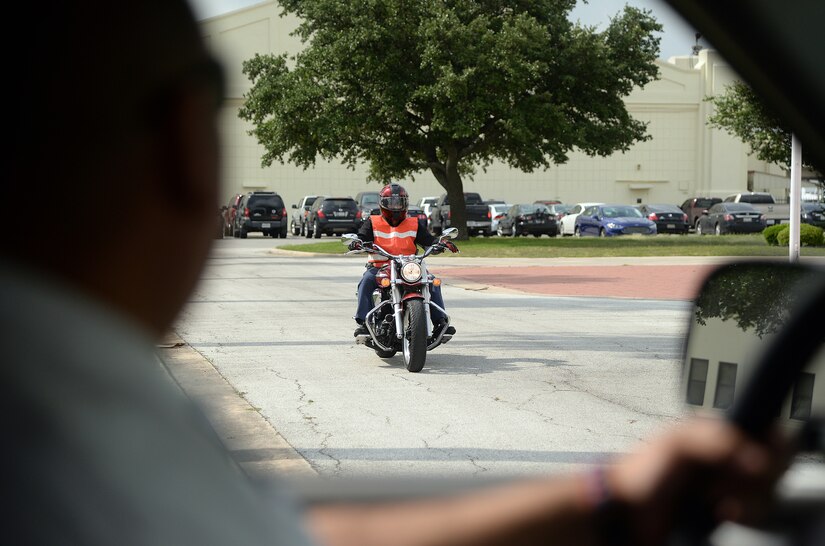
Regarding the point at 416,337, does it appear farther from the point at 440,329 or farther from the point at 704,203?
the point at 704,203

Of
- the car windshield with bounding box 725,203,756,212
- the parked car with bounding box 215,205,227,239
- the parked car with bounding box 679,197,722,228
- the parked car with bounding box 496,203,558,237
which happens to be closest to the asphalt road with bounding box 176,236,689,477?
the parked car with bounding box 215,205,227,239

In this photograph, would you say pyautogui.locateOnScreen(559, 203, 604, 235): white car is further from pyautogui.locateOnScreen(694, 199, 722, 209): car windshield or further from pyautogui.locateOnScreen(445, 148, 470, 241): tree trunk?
pyautogui.locateOnScreen(445, 148, 470, 241): tree trunk

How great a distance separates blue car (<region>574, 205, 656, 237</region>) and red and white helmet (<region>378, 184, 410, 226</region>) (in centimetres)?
3732

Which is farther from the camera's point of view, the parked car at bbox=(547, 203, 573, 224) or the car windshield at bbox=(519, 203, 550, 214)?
the parked car at bbox=(547, 203, 573, 224)

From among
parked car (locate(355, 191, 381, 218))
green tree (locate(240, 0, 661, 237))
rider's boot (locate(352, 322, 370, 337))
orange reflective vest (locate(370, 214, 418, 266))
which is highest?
green tree (locate(240, 0, 661, 237))

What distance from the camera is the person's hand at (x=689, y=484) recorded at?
0.99 meters

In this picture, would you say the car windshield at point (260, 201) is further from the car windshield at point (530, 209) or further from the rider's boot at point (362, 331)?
the car windshield at point (530, 209)

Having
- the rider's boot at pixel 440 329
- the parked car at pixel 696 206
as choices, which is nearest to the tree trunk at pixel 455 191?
the parked car at pixel 696 206

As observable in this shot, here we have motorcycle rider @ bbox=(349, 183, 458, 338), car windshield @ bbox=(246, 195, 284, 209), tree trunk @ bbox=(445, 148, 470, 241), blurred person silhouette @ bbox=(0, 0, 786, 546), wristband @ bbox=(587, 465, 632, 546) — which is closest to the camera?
blurred person silhouette @ bbox=(0, 0, 786, 546)

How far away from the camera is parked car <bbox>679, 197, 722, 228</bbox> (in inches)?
2154

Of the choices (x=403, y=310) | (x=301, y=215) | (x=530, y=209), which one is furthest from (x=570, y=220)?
(x=403, y=310)

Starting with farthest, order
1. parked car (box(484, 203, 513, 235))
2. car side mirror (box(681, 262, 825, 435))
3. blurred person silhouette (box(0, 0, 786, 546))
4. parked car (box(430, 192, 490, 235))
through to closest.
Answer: parked car (box(484, 203, 513, 235))
parked car (box(430, 192, 490, 235))
car side mirror (box(681, 262, 825, 435))
blurred person silhouette (box(0, 0, 786, 546))

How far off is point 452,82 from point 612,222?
13589 mm

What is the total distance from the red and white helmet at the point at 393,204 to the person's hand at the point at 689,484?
981 cm
